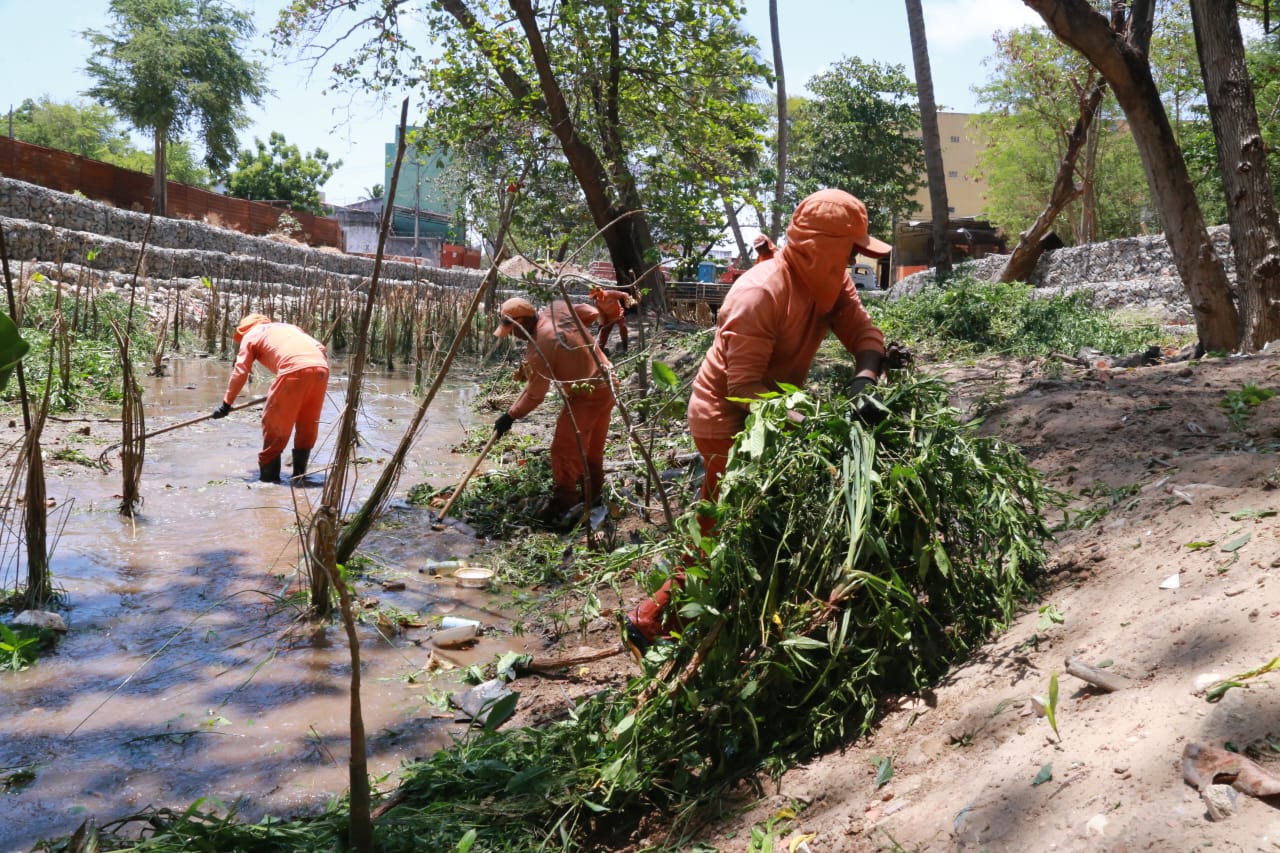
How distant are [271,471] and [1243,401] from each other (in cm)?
592

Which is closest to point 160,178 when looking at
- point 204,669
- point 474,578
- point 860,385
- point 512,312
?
point 512,312

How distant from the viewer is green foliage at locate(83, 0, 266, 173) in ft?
84.1

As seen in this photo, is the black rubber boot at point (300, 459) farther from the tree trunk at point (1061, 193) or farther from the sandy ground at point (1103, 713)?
the tree trunk at point (1061, 193)

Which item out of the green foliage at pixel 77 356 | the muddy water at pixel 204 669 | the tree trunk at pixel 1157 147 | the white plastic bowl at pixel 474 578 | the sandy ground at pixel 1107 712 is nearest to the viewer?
the sandy ground at pixel 1107 712

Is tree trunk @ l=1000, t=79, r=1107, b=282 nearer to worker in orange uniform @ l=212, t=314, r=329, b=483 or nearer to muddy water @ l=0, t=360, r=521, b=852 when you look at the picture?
worker in orange uniform @ l=212, t=314, r=329, b=483

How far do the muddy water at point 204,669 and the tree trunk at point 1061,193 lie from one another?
8565 mm

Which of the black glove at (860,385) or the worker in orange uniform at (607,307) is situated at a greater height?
the worker in orange uniform at (607,307)

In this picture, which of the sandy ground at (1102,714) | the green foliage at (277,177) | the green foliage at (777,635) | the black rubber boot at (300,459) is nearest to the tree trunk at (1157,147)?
the sandy ground at (1102,714)

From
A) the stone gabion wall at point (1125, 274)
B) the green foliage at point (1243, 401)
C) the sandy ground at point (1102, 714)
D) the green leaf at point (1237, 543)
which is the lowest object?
the sandy ground at point (1102, 714)

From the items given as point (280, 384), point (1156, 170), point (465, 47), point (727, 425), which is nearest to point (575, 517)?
point (280, 384)

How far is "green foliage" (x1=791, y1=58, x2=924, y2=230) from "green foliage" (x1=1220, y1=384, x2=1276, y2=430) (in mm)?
22499

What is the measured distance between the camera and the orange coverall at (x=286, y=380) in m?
6.52

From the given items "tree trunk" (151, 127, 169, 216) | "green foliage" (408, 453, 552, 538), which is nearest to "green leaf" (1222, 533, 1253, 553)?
"green foliage" (408, 453, 552, 538)

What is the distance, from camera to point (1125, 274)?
44.4 ft
